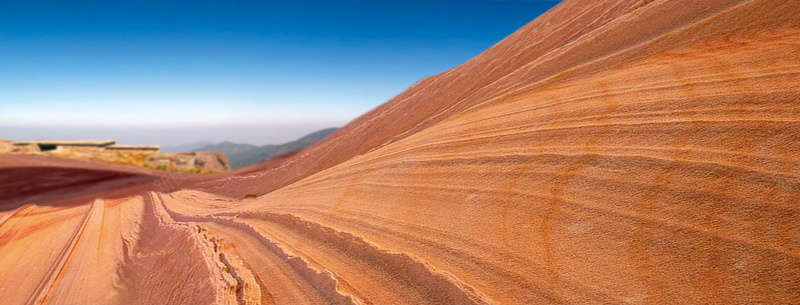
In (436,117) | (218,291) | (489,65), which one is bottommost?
(218,291)

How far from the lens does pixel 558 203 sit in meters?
2.67

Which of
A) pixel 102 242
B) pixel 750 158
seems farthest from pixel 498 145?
pixel 102 242

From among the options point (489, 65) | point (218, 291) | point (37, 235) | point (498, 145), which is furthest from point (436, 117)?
point (37, 235)

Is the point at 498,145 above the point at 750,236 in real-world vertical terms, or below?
above

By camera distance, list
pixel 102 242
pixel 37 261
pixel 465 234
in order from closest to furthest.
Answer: pixel 465 234, pixel 37 261, pixel 102 242

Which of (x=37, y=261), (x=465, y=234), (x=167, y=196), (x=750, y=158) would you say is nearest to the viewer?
(x=750, y=158)

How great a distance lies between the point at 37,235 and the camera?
5773mm

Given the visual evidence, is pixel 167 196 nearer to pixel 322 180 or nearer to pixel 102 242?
pixel 102 242

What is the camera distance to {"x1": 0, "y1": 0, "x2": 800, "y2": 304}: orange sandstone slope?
81.9 inches

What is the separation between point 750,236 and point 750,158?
551 mm

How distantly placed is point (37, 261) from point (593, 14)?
26.9ft

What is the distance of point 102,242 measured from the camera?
526cm

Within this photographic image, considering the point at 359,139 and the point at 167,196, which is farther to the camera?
the point at 167,196

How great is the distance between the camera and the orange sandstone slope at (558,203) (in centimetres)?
208
